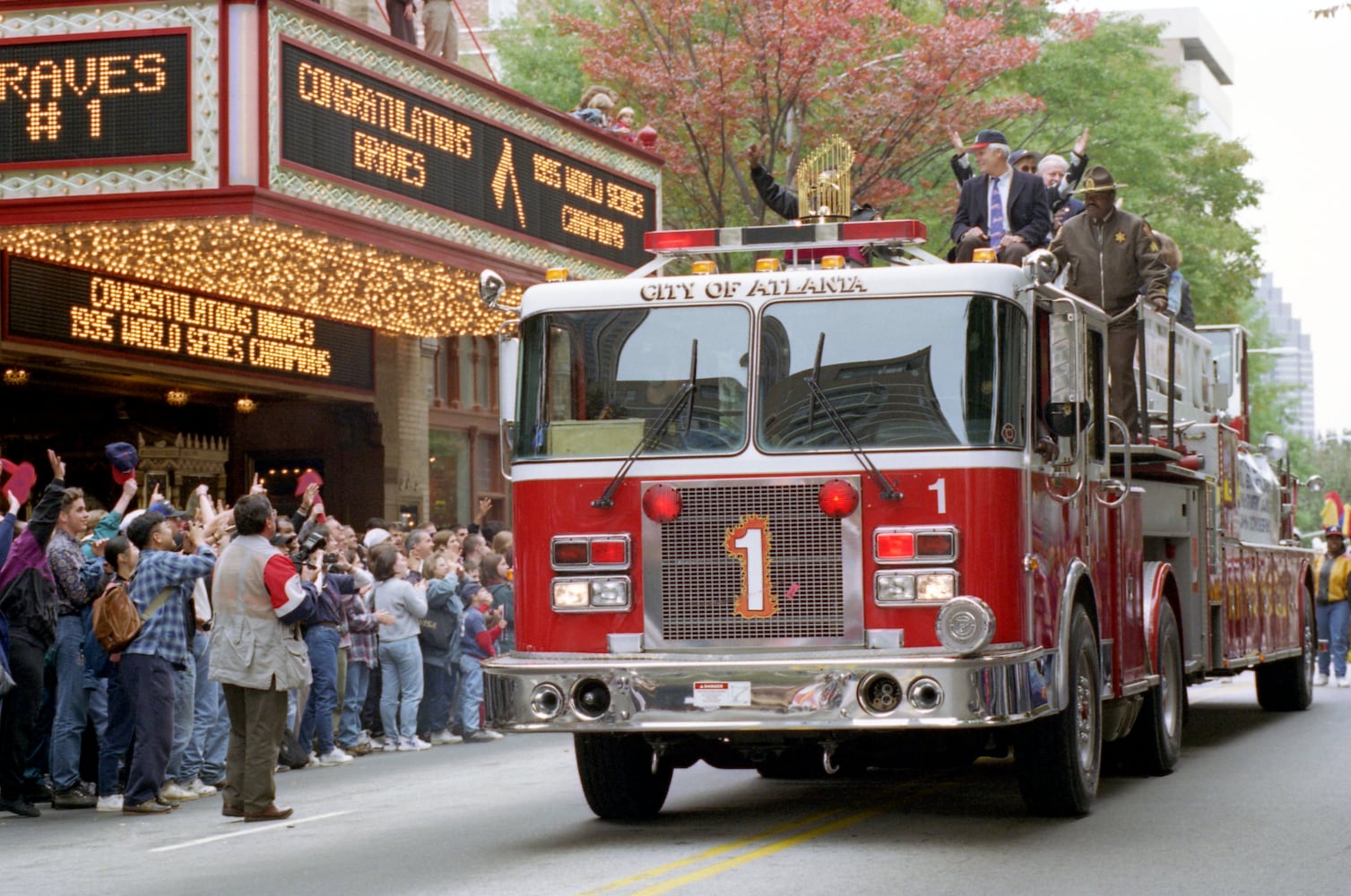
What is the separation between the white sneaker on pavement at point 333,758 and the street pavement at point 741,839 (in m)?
1.28

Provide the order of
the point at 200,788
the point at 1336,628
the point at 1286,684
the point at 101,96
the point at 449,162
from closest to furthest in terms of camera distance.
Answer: the point at 200,788, the point at 101,96, the point at 1286,684, the point at 449,162, the point at 1336,628

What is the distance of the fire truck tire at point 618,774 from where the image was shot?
436 inches

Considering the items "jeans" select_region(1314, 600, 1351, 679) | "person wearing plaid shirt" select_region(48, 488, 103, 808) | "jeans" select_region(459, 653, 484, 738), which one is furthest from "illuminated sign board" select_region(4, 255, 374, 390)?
"jeans" select_region(1314, 600, 1351, 679)

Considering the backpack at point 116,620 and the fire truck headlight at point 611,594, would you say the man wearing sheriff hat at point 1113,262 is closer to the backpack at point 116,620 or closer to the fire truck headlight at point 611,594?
the fire truck headlight at point 611,594

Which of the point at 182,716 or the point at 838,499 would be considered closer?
the point at 838,499

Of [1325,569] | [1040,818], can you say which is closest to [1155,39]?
[1325,569]

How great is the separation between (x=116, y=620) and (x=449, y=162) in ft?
28.7

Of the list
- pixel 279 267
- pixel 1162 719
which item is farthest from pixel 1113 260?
pixel 279 267

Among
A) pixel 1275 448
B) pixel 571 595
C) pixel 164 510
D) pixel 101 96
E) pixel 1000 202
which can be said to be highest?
pixel 101 96

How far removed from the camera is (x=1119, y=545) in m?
12.2

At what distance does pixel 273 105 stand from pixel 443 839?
8.42m

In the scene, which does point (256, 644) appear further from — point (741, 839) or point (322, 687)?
point (322, 687)

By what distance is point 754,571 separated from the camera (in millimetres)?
9898

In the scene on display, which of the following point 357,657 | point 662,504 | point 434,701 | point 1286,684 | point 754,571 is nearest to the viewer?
point 754,571
